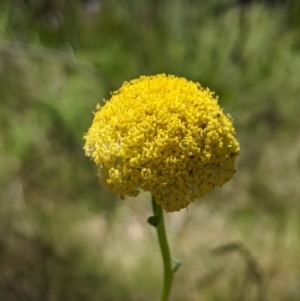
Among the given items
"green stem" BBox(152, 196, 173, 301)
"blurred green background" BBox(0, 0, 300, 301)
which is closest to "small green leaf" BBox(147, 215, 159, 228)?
"green stem" BBox(152, 196, 173, 301)

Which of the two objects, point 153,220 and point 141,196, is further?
point 141,196

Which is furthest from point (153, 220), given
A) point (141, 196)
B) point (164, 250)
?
point (141, 196)

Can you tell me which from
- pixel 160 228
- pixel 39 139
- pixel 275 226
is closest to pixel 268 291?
pixel 275 226

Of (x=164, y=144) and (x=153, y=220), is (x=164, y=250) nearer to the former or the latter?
(x=153, y=220)

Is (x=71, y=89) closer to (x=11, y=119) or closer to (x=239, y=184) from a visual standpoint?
(x=11, y=119)

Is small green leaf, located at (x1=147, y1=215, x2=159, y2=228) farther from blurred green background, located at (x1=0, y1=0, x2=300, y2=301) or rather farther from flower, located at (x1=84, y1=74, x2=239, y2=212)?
blurred green background, located at (x1=0, y1=0, x2=300, y2=301)

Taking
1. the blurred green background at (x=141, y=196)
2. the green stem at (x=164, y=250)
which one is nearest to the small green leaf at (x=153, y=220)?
the green stem at (x=164, y=250)

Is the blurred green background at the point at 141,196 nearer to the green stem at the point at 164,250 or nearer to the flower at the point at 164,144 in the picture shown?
the green stem at the point at 164,250
